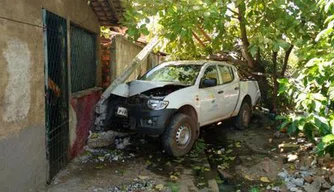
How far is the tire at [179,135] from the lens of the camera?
5.88 meters

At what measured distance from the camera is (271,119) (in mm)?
Answer: 9289

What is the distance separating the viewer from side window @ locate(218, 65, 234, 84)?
24.9 ft

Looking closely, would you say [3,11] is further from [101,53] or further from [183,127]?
[101,53]

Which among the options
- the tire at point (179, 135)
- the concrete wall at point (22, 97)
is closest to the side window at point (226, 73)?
the tire at point (179, 135)

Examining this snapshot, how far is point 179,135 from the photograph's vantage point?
6.06 metres

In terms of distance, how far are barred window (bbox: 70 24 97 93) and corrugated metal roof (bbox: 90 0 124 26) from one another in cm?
47

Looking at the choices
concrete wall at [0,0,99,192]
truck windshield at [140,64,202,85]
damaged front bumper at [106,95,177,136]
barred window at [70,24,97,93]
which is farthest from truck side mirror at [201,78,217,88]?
concrete wall at [0,0,99,192]

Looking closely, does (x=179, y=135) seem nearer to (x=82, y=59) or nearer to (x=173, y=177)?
(x=173, y=177)

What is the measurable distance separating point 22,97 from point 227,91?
4.80 meters

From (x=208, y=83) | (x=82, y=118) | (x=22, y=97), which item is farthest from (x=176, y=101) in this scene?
(x=22, y=97)

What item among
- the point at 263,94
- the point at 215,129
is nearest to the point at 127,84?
the point at 215,129

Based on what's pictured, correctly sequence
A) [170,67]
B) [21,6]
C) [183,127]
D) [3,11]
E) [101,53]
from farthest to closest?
[101,53] → [170,67] → [183,127] → [21,6] → [3,11]

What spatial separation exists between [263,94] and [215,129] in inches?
115

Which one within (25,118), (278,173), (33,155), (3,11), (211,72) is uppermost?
(3,11)
